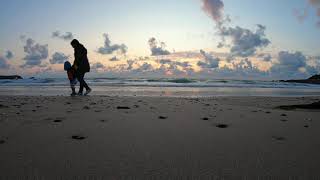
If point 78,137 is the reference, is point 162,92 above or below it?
below

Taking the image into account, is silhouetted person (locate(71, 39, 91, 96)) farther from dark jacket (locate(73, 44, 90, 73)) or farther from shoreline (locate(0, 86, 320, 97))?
shoreline (locate(0, 86, 320, 97))

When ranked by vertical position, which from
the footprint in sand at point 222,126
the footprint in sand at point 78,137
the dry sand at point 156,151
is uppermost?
the footprint in sand at point 78,137

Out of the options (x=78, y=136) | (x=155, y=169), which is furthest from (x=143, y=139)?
(x=155, y=169)

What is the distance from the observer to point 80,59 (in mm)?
8836

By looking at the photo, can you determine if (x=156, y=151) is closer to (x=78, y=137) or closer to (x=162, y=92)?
(x=78, y=137)

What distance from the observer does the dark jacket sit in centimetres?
874

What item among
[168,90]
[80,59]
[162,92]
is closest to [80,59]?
[80,59]

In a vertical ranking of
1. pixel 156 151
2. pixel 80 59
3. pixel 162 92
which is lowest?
pixel 162 92

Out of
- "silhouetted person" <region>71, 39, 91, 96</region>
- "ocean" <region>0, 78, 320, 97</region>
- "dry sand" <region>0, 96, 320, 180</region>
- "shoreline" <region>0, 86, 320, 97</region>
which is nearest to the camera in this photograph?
"dry sand" <region>0, 96, 320, 180</region>

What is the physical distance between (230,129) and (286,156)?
1.04 meters

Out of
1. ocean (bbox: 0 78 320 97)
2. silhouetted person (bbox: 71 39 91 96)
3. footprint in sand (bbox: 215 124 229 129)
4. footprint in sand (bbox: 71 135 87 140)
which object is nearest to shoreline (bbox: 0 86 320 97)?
ocean (bbox: 0 78 320 97)

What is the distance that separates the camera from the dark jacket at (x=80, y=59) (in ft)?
28.7

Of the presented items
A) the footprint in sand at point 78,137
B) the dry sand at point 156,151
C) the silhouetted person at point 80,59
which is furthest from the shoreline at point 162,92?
the footprint in sand at point 78,137

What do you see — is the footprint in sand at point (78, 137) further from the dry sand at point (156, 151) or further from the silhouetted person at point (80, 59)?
the silhouetted person at point (80, 59)
